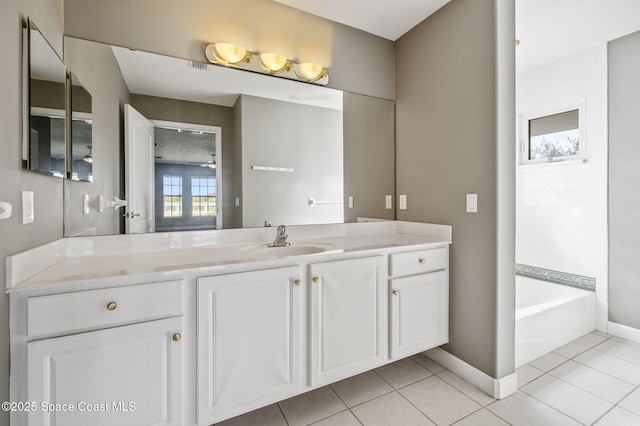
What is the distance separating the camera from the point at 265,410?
158 centimetres

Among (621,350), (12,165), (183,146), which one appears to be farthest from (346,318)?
(621,350)

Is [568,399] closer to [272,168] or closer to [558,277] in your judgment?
[558,277]

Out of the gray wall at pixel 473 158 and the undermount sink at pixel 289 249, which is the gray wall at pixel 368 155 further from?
the undermount sink at pixel 289 249

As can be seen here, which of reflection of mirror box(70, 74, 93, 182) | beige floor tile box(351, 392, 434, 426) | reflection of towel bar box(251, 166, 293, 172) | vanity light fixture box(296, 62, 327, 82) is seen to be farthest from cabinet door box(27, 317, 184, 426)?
vanity light fixture box(296, 62, 327, 82)

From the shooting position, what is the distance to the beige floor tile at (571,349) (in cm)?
216

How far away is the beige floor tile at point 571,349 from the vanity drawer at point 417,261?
49.6 inches

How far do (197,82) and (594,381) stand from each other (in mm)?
3169

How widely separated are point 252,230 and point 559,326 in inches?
101

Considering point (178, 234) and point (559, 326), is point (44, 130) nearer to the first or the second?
point (178, 234)

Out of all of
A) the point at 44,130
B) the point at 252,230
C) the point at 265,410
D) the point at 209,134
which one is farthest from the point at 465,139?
the point at 44,130

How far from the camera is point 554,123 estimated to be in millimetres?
2863

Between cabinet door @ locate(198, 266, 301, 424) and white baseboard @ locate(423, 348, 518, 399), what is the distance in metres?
1.16

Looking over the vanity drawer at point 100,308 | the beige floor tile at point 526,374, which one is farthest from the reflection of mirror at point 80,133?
the beige floor tile at point 526,374

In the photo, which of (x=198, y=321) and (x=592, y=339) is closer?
(x=198, y=321)
